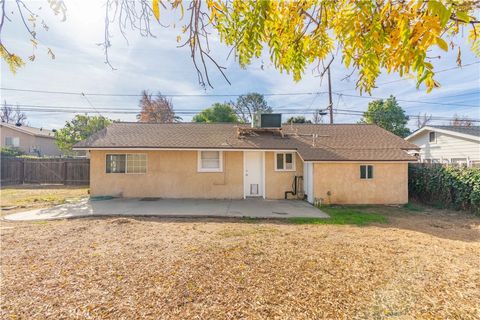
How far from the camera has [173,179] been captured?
11602 mm

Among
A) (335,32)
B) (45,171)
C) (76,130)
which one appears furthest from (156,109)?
(335,32)

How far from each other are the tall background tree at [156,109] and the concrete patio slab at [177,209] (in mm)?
21645

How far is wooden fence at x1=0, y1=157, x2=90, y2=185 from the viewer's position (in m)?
16.8

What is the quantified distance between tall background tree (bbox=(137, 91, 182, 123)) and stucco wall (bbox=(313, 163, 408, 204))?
24741 millimetres

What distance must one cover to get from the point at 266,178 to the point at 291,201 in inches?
64.3

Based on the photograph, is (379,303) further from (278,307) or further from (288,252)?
(288,252)

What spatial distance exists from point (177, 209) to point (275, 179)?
4961mm

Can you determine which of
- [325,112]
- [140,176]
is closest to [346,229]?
[140,176]

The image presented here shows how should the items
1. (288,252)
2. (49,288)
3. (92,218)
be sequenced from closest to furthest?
(49,288) → (288,252) → (92,218)

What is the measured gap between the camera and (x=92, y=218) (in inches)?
310

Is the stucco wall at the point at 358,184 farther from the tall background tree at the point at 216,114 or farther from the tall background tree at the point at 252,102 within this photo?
the tall background tree at the point at 252,102

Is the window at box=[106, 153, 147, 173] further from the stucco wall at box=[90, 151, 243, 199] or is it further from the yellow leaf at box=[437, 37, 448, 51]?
the yellow leaf at box=[437, 37, 448, 51]

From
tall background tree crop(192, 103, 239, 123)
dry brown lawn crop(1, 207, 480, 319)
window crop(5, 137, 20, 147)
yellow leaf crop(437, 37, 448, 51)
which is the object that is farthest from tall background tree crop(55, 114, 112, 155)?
yellow leaf crop(437, 37, 448, 51)

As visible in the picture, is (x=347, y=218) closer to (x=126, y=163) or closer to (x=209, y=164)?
(x=209, y=164)
